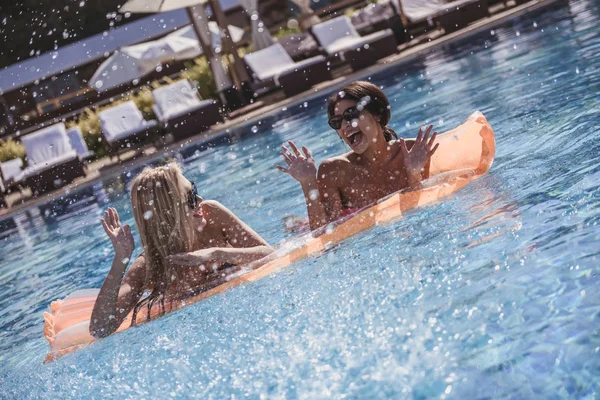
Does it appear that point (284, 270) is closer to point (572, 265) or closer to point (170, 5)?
point (572, 265)

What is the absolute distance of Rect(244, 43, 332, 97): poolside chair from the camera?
12.8m

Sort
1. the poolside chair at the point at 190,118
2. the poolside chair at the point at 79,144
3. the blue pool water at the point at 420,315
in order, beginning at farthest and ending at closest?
the poolside chair at the point at 79,144 → the poolside chair at the point at 190,118 → the blue pool water at the point at 420,315

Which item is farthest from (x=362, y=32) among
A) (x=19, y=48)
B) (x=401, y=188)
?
(x=401, y=188)

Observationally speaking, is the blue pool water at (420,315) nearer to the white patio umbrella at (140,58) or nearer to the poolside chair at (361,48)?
the poolside chair at (361,48)

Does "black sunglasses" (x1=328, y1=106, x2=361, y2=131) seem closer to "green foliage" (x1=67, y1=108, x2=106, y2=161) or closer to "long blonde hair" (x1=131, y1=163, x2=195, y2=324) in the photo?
"long blonde hair" (x1=131, y1=163, x2=195, y2=324)

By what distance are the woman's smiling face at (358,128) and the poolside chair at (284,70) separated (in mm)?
9028

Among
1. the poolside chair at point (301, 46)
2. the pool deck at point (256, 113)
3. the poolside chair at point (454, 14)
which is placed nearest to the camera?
the pool deck at point (256, 113)

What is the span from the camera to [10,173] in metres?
13.2

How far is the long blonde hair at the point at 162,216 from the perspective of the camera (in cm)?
325

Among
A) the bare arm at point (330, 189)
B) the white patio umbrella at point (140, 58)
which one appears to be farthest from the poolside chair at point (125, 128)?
the bare arm at point (330, 189)

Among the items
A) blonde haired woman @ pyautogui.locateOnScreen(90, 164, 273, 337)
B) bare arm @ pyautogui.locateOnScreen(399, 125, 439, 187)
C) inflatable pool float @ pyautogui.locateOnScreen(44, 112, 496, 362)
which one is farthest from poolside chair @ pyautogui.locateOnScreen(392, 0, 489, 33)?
blonde haired woman @ pyautogui.locateOnScreen(90, 164, 273, 337)

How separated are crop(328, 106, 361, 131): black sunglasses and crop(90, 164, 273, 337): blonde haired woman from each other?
692 mm

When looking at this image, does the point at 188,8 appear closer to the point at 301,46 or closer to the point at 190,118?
the point at 301,46

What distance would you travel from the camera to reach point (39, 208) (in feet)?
36.0
